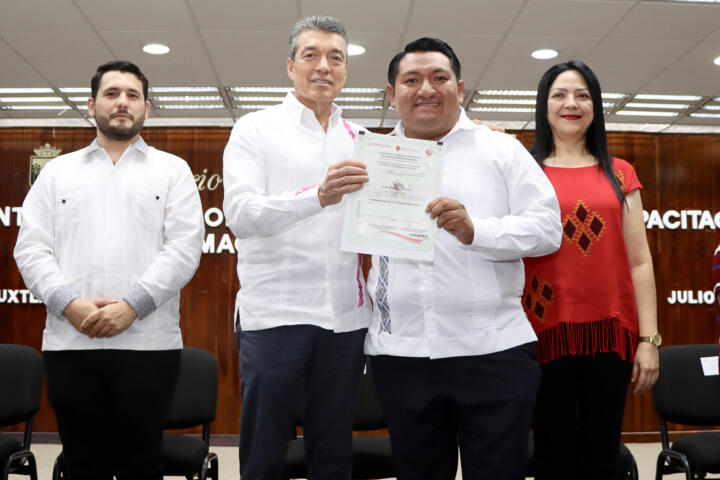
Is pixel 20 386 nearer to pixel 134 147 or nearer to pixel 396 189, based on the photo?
pixel 134 147

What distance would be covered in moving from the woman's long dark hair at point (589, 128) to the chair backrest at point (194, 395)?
1.95 m

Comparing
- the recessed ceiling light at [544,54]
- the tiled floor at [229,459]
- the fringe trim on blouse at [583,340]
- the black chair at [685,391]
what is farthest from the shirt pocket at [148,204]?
the recessed ceiling light at [544,54]

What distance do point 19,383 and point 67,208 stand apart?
1.02m

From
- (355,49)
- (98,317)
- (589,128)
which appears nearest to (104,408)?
(98,317)

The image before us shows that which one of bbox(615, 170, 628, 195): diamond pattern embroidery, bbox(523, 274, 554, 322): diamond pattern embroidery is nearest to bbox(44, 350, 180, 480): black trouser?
bbox(523, 274, 554, 322): diamond pattern embroidery

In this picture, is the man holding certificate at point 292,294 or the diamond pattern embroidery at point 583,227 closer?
the man holding certificate at point 292,294

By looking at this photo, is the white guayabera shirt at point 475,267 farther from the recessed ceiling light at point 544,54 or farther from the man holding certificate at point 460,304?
the recessed ceiling light at point 544,54

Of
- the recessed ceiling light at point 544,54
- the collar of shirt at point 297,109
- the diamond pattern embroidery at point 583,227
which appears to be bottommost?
the diamond pattern embroidery at point 583,227

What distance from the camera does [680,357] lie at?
10.9ft

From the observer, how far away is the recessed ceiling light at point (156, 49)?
5.66 metres

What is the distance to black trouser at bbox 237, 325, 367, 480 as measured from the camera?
1797mm

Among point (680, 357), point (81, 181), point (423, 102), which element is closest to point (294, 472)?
point (81, 181)

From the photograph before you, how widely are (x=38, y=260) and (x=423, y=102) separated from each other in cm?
162

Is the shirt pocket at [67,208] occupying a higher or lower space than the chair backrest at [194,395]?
higher
